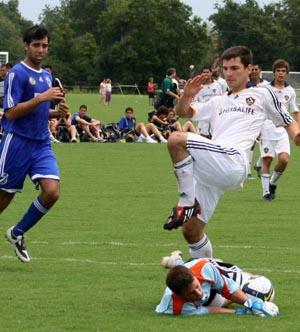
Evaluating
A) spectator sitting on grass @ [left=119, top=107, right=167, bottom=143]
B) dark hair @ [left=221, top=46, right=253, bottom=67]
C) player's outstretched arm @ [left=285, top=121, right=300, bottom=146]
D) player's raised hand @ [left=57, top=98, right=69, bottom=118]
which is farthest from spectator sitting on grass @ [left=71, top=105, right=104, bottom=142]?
dark hair @ [left=221, top=46, right=253, bottom=67]

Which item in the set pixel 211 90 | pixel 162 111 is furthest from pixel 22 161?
pixel 162 111

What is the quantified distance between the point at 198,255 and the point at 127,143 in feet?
86.7

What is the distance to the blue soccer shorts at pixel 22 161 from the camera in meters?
11.3

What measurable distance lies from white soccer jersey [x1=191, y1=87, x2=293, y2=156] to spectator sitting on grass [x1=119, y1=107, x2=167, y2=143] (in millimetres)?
26327

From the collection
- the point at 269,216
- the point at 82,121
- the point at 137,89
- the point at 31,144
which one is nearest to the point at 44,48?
the point at 31,144

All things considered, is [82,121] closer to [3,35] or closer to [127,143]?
[127,143]

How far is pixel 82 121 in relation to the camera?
3566cm

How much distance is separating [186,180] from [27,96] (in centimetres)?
249

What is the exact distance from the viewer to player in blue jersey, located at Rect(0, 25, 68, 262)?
1123 centimetres

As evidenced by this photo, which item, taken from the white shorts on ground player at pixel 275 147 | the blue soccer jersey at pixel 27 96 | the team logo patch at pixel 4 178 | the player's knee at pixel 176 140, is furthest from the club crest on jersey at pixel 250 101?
the white shorts on ground player at pixel 275 147

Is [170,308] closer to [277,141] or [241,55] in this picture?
[241,55]

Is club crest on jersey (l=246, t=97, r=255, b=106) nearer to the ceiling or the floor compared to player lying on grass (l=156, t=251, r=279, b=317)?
nearer to the ceiling

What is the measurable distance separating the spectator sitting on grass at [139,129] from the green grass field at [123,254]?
46.8 feet

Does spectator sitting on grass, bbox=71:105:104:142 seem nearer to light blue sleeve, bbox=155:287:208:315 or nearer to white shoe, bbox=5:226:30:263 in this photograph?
white shoe, bbox=5:226:30:263
